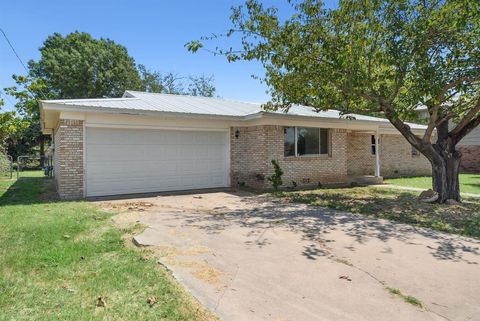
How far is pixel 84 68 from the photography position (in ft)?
103

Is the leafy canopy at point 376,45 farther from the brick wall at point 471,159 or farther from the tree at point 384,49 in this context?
the brick wall at point 471,159

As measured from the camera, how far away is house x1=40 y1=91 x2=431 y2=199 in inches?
415

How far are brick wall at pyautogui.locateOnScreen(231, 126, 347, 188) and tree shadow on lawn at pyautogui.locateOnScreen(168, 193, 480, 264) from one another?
147 inches

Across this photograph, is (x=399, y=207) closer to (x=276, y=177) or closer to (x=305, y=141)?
(x=276, y=177)

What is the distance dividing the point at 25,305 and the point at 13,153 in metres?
35.1

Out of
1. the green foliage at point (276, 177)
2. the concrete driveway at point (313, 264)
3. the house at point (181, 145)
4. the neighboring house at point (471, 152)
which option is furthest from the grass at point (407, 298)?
the neighboring house at point (471, 152)

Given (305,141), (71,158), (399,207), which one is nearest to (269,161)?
(305,141)

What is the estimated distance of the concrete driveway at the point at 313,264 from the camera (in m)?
3.52

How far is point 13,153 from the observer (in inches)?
1280

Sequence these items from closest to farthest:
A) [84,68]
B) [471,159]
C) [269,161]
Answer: [269,161], [471,159], [84,68]

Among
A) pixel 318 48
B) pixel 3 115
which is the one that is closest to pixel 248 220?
pixel 318 48

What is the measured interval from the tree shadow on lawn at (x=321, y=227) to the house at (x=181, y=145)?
4.16m

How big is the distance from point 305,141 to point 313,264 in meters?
9.84

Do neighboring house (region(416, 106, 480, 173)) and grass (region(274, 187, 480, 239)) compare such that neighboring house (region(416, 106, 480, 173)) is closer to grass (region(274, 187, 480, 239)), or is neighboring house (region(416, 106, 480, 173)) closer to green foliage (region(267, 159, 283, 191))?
grass (region(274, 187, 480, 239))
